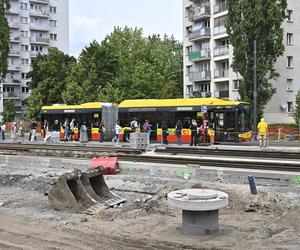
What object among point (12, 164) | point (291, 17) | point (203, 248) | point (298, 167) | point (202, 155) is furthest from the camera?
point (291, 17)

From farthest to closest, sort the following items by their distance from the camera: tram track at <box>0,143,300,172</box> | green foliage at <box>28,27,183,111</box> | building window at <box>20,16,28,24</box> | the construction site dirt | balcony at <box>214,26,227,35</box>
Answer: building window at <box>20,16,28,24</box> < green foliage at <box>28,27,183,111</box> < balcony at <box>214,26,227,35</box> < tram track at <box>0,143,300,172</box> < the construction site dirt

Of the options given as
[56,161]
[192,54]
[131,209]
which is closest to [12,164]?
[56,161]

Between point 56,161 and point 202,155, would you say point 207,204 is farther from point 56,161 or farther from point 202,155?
point 202,155

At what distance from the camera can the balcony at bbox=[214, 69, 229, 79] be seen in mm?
57969

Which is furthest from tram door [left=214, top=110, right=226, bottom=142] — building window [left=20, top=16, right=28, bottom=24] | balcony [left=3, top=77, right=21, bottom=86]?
building window [left=20, top=16, right=28, bottom=24]

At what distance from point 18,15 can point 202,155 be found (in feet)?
276

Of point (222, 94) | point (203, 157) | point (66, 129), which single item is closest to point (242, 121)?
point (203, 157)

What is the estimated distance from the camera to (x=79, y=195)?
11461 millimetres

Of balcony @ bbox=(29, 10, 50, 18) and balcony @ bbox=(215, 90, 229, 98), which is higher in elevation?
balcony @ bbox=(29, 10, 50, 18)

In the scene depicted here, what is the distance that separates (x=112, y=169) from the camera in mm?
16203

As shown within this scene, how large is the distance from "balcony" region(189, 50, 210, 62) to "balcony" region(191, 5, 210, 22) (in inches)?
177

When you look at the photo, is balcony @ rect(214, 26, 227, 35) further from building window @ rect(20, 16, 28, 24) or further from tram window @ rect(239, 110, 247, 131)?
building window @ rect(20, 16, 28, 24)

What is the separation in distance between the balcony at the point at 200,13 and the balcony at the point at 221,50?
508 centimetres

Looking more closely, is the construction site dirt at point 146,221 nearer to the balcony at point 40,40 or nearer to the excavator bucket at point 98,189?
the excavator bucket at point 98,189
